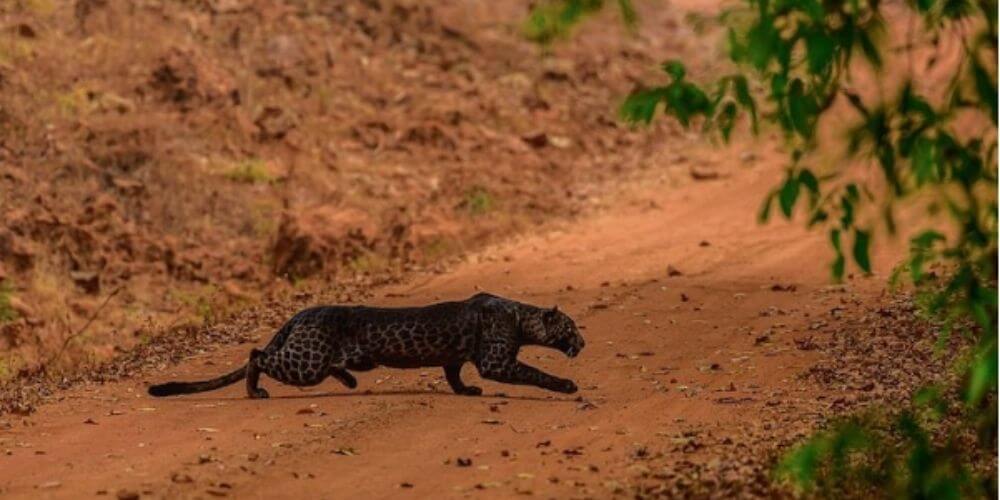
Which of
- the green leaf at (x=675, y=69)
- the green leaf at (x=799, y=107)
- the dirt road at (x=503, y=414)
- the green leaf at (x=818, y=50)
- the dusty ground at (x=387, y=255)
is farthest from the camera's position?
the dusty ground at (x=387, y=255)

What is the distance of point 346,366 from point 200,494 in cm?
267

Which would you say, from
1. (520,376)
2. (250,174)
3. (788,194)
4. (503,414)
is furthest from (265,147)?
(788,194)

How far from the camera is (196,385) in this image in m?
11.5

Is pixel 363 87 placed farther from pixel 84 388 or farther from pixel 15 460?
pixel 15 460

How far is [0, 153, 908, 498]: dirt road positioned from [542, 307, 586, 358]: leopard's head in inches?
11.9

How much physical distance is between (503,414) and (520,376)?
568 millimetres

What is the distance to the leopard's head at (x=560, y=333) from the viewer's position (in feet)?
37.4

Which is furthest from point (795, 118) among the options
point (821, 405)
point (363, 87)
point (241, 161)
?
point (363, 87)

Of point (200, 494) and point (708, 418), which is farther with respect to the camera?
point (708, 418)

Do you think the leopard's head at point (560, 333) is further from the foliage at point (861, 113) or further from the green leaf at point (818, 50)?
the green leaf at point (818, 50)

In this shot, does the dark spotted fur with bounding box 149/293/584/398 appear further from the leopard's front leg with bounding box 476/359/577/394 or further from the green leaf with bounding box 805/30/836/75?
the green leaf with bounding box 805/30/836/75

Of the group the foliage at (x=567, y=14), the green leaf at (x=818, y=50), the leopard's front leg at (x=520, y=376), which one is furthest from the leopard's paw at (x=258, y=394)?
the green leaf at (x=818, y=50)

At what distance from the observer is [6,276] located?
52.1ft

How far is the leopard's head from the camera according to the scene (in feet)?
37.4
